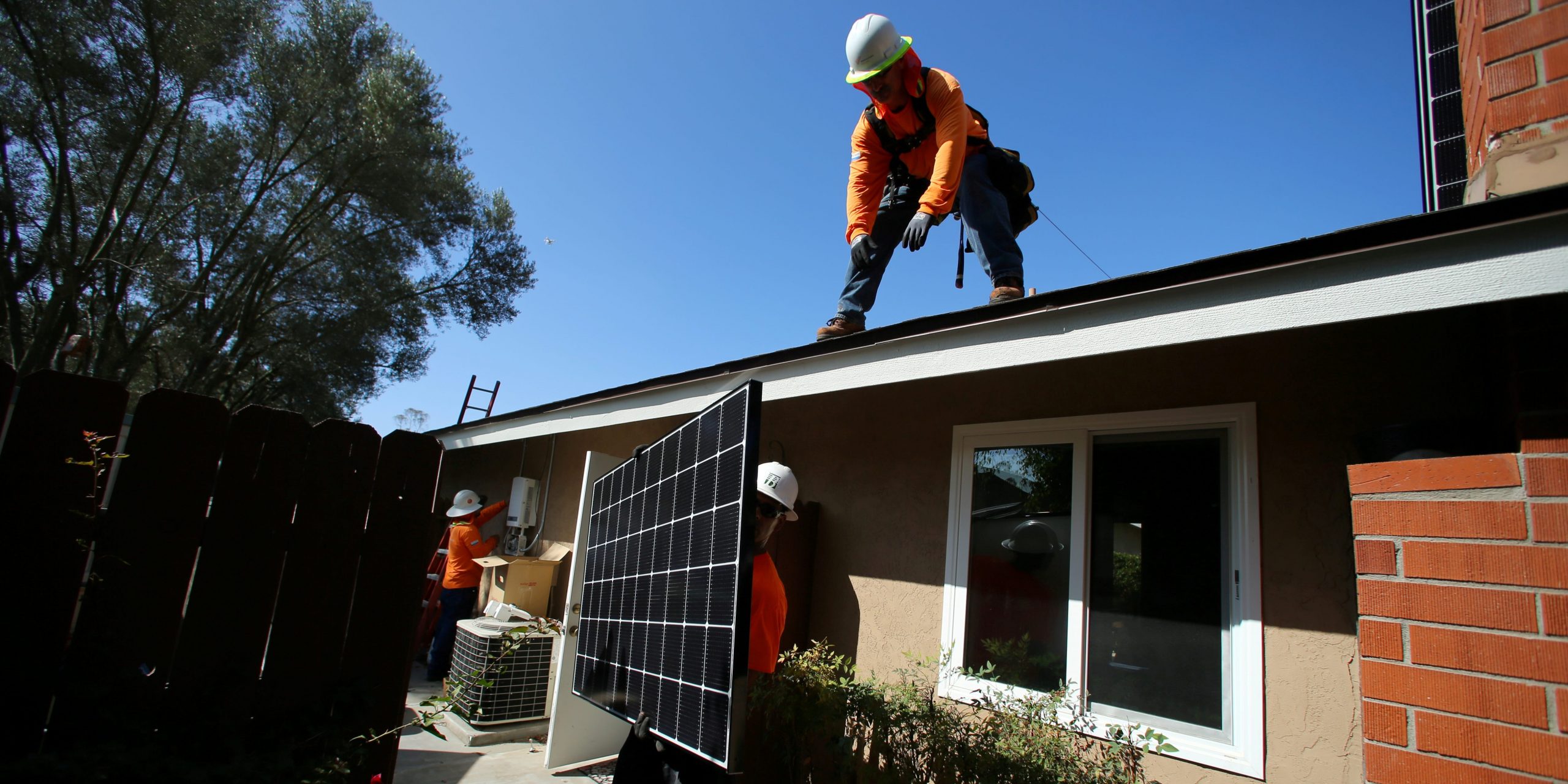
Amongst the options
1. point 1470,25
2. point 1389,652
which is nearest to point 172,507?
point 1389,652

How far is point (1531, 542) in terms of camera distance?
6.31 ft

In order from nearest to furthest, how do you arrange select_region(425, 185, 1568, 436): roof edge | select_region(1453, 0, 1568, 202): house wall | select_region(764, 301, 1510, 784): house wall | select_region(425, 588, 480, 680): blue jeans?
select_region(425, 185, 1568, 436): roof edge → select_region(1453, 0, 1568, 202): house wall → select_region(764, 301, 1510, 784): house wall → select_region(425, 588, 480, 680): blue jeans

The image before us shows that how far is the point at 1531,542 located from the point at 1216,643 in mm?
1216

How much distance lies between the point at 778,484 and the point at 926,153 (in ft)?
7.47

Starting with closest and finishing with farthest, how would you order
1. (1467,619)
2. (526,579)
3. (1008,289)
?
(1467,619) < (1008,289) < (526,579)

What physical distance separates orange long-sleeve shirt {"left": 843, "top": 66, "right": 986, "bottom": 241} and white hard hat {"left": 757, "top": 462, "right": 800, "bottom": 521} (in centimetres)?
158

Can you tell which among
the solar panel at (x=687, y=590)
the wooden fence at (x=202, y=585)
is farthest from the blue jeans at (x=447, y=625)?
the wooden fence at (x=202, y=585)

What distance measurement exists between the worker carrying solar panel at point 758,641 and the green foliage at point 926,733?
0.29m

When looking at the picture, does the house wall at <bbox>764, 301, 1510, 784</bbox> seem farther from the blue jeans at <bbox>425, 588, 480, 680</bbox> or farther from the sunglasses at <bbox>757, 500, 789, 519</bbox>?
the blue jeans at <bbox>425, 588, 480, 680</bbox>

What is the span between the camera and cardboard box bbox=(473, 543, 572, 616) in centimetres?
732

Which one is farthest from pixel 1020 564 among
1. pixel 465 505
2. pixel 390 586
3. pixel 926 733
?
Result: pixel 465 505

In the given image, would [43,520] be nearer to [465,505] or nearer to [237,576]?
[237,576]

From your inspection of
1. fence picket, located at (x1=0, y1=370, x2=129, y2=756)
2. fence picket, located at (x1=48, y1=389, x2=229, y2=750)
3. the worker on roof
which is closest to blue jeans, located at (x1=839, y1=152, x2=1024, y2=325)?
the worker on roof

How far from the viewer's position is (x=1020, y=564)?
365cm
